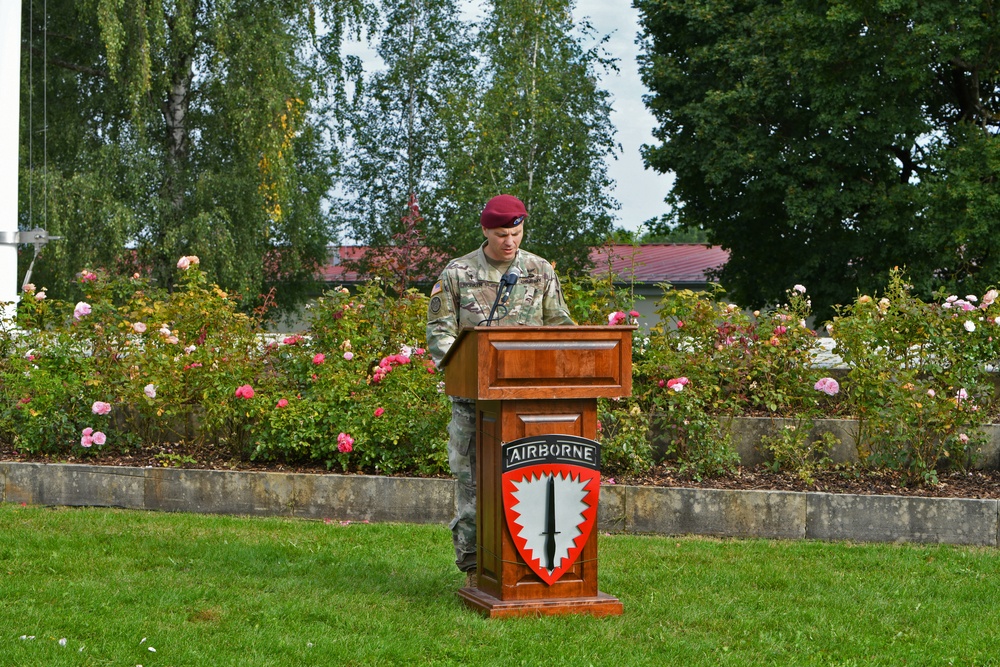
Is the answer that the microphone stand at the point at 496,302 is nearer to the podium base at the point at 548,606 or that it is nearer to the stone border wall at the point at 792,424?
the podium base at the point at 548,606

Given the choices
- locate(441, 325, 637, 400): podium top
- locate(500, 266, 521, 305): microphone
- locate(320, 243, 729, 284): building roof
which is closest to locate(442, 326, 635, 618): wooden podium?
locate(441, 325, 637, 400): podium top

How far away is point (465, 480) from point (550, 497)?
630 mm

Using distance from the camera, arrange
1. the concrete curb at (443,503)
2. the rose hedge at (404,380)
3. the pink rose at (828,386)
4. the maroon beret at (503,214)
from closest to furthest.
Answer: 1. the maroon beret at (503,214)
2. the concrete curb at (443,503)
3. the rose hedge at (404,380)
4. the pink rose at (828,386)

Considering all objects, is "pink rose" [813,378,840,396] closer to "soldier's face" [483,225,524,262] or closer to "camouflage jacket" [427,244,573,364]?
"camouflage jacket" [427,244,573,364]

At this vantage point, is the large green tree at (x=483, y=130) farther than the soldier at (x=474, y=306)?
Yes

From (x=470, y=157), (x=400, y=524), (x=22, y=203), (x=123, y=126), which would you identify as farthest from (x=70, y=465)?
(x=470, y=157)

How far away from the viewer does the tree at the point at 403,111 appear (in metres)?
35.0

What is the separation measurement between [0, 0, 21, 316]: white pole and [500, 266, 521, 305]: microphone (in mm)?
8615

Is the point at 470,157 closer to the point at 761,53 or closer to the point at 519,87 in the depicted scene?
the point at 519,87

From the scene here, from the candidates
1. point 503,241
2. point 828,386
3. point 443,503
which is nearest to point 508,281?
point 503,241

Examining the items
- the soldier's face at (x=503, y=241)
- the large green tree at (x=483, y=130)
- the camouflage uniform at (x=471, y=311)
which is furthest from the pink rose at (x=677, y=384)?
the large green tree at (x=483, y=130)

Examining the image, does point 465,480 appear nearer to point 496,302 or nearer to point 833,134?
point 496,302

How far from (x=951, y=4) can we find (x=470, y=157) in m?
13.8

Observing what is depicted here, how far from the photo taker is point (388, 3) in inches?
1387
